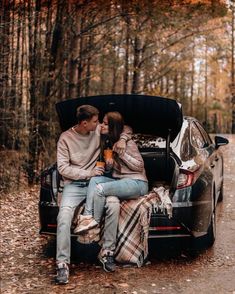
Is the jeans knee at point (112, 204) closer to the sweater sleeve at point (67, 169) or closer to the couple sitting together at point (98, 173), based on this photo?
the couple sitting together at point (98, 173)

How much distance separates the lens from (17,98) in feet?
38.1

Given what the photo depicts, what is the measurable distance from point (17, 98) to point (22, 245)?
5703mm

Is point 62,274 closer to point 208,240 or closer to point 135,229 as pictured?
point 135,229

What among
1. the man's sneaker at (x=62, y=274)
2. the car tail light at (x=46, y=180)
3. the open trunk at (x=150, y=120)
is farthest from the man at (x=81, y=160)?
the man's sneaker at (x=62, y=274)

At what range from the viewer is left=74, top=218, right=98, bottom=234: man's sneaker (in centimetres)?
530

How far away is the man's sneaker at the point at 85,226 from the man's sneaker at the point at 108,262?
0.36m

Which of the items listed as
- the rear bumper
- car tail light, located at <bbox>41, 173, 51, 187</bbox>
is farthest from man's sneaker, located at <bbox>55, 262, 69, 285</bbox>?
car tail light, located at <bbox>41, 173, 51, 187</bbox>

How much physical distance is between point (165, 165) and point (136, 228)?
3.82 ft

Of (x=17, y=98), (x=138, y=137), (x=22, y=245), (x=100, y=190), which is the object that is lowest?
(x=22, y=245)

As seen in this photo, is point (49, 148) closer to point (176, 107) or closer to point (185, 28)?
point (176, 107)

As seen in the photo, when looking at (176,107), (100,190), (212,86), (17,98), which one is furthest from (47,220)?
(212,86)

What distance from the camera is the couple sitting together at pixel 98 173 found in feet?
17.8

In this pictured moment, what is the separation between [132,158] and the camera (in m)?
5.75

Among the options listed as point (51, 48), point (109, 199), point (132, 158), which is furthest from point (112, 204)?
point (51, 48)
